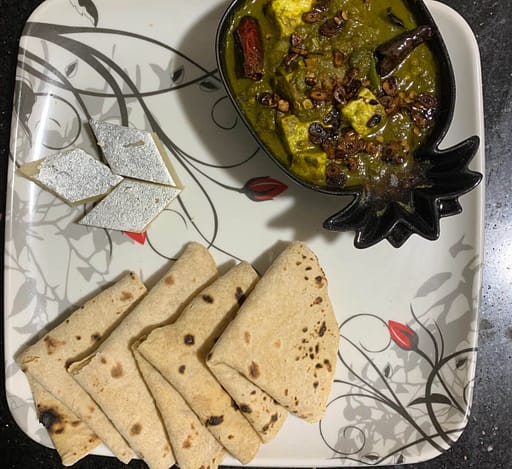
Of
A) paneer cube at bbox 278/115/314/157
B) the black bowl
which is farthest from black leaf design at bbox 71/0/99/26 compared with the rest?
paneer cube at bbox 278/115/314/157

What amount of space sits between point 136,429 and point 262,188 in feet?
4.05

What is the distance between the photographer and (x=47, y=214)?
283 cm

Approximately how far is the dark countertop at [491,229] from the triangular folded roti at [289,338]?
867 mm

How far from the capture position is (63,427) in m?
2.63

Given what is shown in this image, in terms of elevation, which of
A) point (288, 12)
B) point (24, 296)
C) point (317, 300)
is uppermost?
point (288, 12)

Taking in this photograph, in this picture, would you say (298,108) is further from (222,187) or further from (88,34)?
(88,34)

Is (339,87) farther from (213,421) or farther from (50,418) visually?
(50,418)

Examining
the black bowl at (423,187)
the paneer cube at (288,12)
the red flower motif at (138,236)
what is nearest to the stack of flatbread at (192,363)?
the red flower motif at (138,236)

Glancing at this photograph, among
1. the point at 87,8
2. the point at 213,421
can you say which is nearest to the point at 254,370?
the point at 213,421

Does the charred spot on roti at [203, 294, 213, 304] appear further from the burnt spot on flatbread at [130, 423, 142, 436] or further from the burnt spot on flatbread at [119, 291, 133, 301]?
the burnt spot on flatbread at [130, 423, 142, 436]

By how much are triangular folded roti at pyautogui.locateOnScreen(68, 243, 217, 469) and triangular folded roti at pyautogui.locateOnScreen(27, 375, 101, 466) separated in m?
0.24

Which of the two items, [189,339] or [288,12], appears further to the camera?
[189,339]

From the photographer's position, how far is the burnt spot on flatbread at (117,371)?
8.16 feet

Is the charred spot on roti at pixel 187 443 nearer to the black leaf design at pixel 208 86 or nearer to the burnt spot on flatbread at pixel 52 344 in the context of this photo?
the burnt spot on flatbread at pixel 52 344
